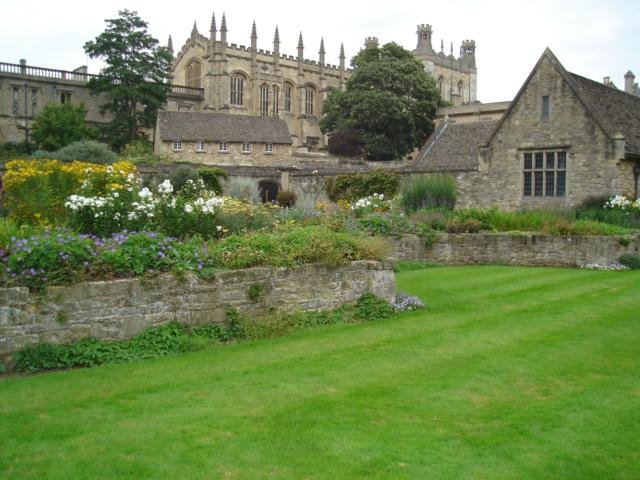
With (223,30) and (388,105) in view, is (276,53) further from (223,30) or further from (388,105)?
(388,105)

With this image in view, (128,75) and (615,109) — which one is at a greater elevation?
(128,75)

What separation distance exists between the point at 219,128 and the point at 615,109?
97.1 feet

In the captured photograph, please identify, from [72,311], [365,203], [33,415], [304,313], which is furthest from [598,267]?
[33,415]

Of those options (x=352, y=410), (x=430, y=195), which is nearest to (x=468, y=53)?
(x=430, y=195)

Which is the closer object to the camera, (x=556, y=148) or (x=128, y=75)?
(x=556, y=148)

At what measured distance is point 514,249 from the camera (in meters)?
17.7

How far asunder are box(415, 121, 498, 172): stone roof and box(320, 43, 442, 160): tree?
19.4 metres

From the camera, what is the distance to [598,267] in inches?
655

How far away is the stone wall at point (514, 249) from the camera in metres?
16.9

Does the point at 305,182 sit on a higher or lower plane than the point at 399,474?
higher

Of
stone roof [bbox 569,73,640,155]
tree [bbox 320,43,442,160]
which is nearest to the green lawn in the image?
stone roof [bbox 569,73,640,155]

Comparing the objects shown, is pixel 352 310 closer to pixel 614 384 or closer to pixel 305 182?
pixel 614 384

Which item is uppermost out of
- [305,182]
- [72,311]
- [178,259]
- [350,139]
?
[350,139]

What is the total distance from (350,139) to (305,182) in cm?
1937
